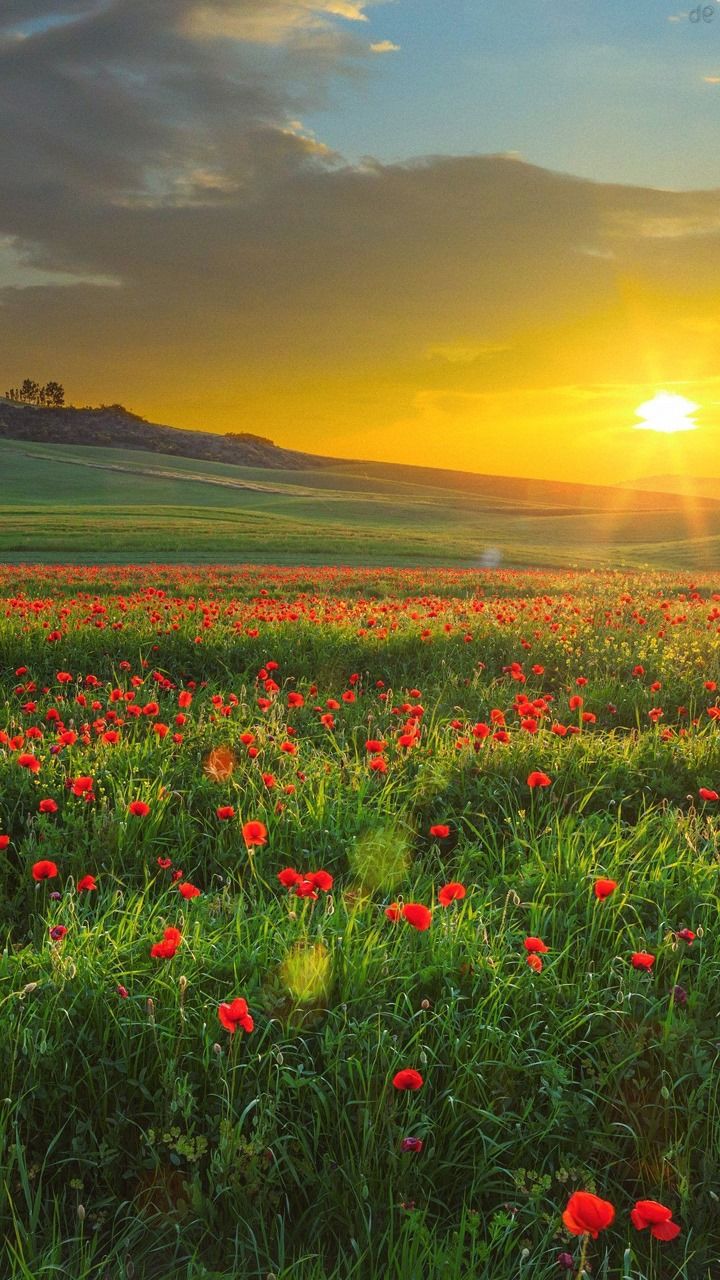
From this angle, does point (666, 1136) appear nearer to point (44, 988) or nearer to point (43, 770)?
point (44, 988)

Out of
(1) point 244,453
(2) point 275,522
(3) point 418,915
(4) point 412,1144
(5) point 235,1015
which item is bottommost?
(4) point 412,1144

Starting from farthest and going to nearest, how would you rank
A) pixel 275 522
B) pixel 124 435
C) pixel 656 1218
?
pixel 124 435 → pixel 275 522 → pixel 656 1218

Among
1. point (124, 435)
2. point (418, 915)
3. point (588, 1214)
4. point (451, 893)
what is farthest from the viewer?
point (124, 435)

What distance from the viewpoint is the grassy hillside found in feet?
129

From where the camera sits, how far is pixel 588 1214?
67.4 inches

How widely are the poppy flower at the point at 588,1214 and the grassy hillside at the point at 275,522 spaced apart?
109ft

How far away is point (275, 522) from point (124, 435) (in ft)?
331

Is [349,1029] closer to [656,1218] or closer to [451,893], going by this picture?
[451,893]

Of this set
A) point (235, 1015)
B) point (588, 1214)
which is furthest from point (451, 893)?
point (588, 1214)

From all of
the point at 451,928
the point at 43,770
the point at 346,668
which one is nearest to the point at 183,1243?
the point at 451,928

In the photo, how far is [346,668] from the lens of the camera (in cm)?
935

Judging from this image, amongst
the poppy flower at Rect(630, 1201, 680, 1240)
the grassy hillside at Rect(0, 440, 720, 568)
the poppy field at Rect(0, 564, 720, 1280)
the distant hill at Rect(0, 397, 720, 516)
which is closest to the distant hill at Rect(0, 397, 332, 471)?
the distant hill at Rect(0, 397, 720, 516)

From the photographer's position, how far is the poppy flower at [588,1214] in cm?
170

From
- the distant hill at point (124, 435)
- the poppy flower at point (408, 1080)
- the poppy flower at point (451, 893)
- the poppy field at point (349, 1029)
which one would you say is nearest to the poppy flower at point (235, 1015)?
the poppy field at point (349, 1029)
